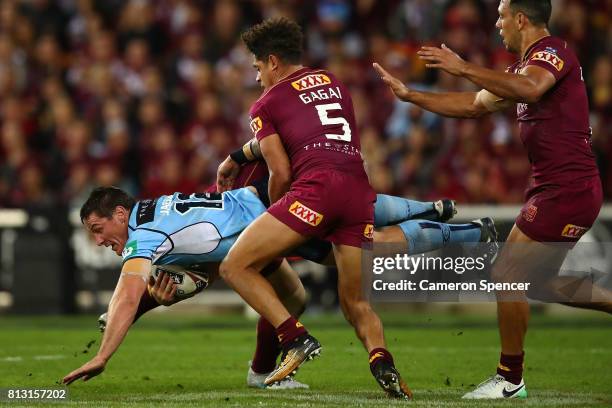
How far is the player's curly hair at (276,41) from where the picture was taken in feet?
26.6

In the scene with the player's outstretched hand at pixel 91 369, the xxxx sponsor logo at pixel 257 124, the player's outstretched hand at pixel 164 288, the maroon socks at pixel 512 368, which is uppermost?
the xxxx sponsor logo at pixel 257 124

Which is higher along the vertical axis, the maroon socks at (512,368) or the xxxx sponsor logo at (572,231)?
the xxxx sponsor logo at (572,231)

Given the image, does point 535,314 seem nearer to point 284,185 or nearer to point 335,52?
point 335,52

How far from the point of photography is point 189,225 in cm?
814

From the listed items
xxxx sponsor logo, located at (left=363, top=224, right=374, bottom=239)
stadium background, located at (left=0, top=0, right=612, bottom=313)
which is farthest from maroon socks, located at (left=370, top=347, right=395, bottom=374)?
stadium background, located at (left=0, top=0, right=612, bottom=313)

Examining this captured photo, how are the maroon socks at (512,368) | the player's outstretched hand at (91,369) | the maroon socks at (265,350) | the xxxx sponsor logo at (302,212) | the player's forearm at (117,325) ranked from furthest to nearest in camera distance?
1. the maroon socks at (265,350)
2. the maroon socks at (512,368)
3. the xxxx sponsor logo at (302,212)
4. the player's forearm at (117,325)
5. the player's outstretched hand at (91,369)

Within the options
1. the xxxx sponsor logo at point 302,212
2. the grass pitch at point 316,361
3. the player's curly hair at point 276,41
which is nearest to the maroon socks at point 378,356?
→ the grass pitch at point 316,361

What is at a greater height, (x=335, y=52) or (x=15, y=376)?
(x=335, y=52)

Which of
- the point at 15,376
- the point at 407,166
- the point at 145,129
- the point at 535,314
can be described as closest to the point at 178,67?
the point at 145,129

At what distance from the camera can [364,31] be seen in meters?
18.7

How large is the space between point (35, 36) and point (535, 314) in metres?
9.10

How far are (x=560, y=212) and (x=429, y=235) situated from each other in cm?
106

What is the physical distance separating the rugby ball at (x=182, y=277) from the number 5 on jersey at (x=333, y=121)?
4.59 feet

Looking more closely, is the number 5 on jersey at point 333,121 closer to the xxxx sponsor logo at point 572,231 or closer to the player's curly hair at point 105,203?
the player's curly hair at point 105,203
